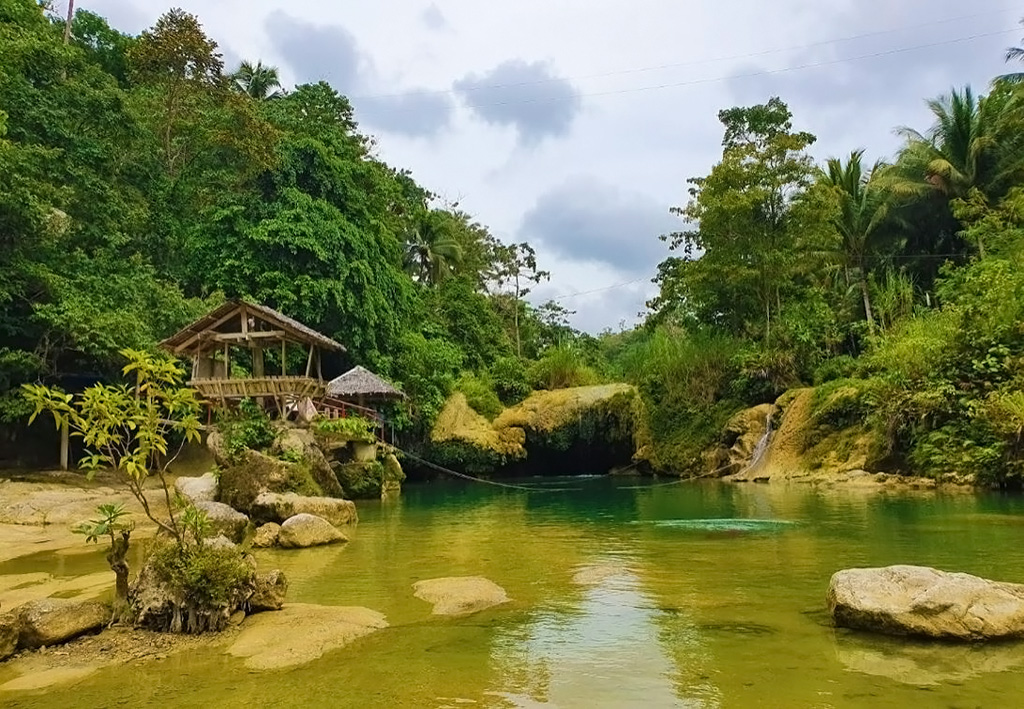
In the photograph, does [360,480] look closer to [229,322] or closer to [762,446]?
[229,322]

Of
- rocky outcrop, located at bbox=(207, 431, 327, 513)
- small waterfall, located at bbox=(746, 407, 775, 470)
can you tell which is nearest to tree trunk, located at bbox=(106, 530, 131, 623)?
rocky outcrop, located at bbox=(207, 431, 327, 513)

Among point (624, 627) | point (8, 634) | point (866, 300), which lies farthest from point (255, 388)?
point (866, 300)

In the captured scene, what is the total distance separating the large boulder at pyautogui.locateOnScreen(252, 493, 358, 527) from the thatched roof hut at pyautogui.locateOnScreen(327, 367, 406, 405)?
805cm

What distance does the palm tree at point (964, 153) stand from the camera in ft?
78.7

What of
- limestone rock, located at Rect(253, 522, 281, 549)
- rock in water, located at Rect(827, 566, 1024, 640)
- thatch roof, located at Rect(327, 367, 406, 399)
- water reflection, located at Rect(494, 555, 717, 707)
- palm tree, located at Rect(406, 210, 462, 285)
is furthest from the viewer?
palm tree, located at Rect(406, 210, 462, 285)

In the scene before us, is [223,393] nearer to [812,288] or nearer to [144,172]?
[144,172]

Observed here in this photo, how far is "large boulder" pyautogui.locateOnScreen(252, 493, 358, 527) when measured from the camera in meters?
11.4

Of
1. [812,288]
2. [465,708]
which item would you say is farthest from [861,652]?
[812,288]

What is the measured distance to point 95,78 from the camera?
2042 centimetres

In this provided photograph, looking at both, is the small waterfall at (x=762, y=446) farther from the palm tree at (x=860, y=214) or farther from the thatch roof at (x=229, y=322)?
the thatch roof at (x=229, y=322)

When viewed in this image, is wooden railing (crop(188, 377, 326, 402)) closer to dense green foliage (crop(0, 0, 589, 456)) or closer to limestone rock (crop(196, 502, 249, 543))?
dense green foliage (crop(0, 0, 589, 456))

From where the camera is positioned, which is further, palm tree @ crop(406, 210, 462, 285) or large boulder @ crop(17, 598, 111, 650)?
palm tree @ crop(406, 210, 462, 285)

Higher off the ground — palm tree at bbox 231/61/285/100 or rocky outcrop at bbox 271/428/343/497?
palm tree at bbox 231/61/285/100

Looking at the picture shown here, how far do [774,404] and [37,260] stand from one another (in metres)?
19.6
